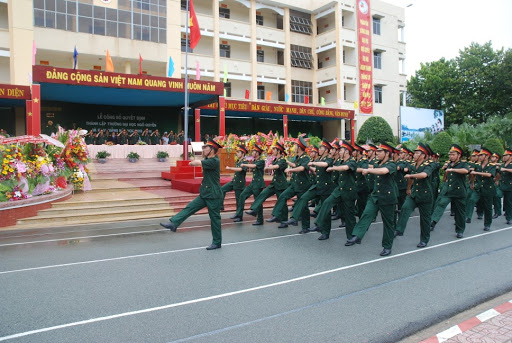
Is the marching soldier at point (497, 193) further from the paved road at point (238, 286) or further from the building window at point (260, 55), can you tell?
the building window at point (260, 55)

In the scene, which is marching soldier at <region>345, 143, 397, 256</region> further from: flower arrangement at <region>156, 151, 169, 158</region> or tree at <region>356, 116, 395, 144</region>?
tree at <region>356, 116, 395, 144</region>

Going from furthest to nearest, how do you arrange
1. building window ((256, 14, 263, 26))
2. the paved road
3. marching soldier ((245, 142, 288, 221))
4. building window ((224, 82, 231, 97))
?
1. building window ((256, 14, 263, 26))
2. building window ((224, 82, 231, 97))
3. marching soldier ((245, 142, 288, 221))
4. the paved road

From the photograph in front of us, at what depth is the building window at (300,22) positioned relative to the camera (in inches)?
1403

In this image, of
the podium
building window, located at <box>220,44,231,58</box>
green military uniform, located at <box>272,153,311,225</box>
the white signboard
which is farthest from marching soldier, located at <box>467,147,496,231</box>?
building window, located at <box>220,44,231,58</box>

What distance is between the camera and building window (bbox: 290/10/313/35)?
3562 centimetres

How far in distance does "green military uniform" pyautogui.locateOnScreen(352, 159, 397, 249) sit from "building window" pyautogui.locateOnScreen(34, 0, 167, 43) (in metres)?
A: 23.4

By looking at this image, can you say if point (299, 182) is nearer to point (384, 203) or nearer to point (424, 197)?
point (384, 203)

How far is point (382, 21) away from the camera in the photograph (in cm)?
3769

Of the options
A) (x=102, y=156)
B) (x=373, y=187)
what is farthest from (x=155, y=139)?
(x=373, y=187)

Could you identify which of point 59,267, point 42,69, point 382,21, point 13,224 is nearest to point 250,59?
point 382,21

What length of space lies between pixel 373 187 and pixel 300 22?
99.4 feet

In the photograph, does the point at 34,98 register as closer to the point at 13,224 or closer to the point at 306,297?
the point at 13,224

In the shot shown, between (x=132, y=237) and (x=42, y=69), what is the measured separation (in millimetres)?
12136

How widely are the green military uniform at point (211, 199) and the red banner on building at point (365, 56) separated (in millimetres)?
30679
